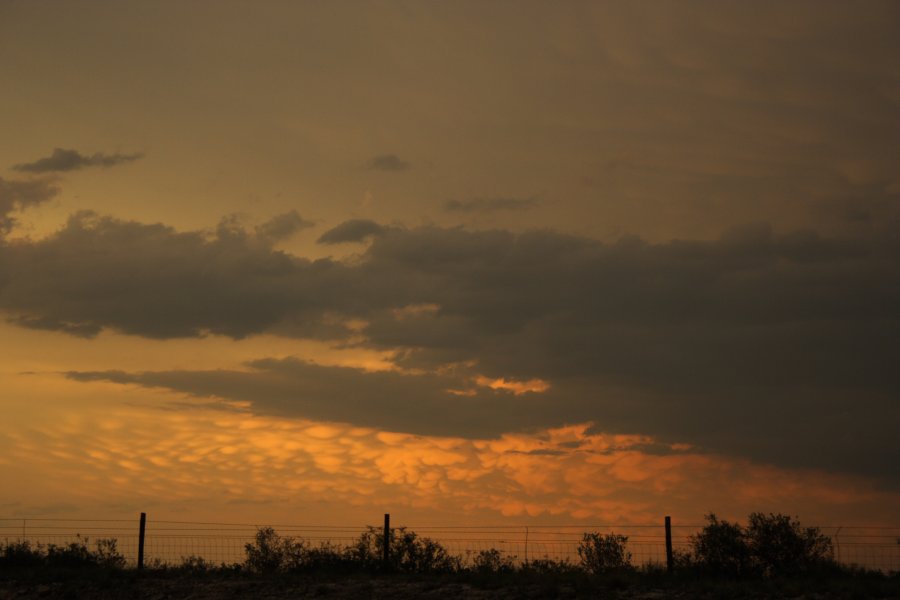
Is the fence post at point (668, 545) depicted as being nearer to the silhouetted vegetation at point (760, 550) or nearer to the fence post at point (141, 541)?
the silhouetted vegetation at point (760, 550)

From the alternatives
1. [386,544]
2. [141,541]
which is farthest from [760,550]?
[141,541]

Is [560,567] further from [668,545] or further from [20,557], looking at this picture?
[20,557]

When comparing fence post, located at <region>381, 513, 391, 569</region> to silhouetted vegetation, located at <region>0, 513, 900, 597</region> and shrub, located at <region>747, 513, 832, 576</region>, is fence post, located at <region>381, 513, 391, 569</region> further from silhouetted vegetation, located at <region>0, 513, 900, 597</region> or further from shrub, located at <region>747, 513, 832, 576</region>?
shrub, located at <region>747, 513, 832, 576</region>

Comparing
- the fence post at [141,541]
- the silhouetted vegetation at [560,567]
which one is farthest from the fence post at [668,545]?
the fence post at [141,541]

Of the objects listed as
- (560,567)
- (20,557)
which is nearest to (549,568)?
(560,567)

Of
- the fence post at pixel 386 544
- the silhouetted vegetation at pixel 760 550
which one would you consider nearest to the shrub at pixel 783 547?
the silhouetted vegetation at pixel 760 550

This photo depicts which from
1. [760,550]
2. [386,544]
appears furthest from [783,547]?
[386,544]

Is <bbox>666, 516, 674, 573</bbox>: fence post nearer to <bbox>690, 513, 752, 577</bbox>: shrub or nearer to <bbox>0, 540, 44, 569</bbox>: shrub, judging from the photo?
<bbox>690, 513, 752, 577</bbox>: shrub

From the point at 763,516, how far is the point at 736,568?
6.81ft

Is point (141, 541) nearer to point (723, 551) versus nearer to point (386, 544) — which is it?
point (386, 544)

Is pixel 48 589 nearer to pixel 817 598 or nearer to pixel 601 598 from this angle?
pixel 601 598

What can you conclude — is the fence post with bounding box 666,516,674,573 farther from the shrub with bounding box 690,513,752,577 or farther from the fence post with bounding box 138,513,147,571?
the fence post with bounding box 138,513,147,571

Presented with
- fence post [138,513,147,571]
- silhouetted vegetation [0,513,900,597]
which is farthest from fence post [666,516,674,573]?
fence post [138,513,147,571]

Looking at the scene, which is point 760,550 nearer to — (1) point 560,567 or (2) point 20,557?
(1) point 560,567
